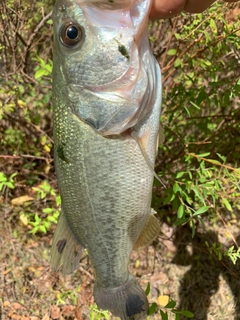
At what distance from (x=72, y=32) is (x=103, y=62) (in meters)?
0.16

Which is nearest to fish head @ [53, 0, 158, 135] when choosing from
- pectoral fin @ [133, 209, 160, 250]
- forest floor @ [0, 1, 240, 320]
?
pectoral fin @ [133, 209, 160, 250]

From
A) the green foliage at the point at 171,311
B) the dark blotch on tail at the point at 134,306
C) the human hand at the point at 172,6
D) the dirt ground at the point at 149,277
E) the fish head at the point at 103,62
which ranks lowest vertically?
the dirt ground at the point at 149,277

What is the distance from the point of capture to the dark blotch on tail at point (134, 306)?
1.80 m

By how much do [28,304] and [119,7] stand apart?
2774 mm

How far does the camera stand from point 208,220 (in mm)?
3428

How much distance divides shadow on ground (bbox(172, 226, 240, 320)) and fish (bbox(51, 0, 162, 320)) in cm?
171

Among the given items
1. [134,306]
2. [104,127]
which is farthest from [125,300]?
[104,127]

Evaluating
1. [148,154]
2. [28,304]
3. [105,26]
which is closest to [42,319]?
[28,304]

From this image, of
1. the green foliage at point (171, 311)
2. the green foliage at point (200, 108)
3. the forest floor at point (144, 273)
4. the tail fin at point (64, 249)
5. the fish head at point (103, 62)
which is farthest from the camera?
the forest floor at point (144, 273)

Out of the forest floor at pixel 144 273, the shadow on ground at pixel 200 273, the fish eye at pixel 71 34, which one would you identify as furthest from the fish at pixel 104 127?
the shadow on ground at pixel 200 273

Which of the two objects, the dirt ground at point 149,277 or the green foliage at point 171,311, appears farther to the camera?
the dirt ground at point 149,277

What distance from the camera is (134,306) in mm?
1810

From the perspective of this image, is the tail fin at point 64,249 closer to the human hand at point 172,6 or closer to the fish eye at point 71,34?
the fish eye at point 71,34

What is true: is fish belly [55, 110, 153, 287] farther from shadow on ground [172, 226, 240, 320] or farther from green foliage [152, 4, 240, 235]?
shadow on ground [172, 226, 240, 320]
